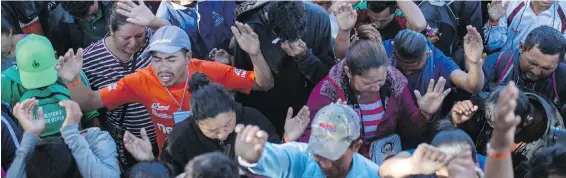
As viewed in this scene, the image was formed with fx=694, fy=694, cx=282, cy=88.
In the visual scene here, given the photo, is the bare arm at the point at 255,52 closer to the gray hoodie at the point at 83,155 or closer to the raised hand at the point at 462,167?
the gray hoodie at the point at 83,155

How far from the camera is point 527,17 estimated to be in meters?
4.33

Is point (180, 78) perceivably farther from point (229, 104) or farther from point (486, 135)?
point (486, 135)

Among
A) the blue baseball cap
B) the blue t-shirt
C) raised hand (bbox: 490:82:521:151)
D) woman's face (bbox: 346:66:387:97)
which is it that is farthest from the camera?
the blue t-shirt

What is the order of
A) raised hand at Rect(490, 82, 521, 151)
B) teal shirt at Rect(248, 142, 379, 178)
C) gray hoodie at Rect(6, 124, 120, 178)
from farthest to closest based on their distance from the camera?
gray hoodie at Rect(6, 124, 120, 178), teal shirt at Rect(248, 142, 379, 178), raised hand at Rect(490, 82, 521, 151)

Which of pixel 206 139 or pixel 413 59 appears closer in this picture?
pixel 206 139

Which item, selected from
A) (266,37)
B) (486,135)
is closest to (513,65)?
(486,135)

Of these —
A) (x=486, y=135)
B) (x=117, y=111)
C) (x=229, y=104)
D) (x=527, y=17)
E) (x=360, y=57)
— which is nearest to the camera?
(x=229, y=104)

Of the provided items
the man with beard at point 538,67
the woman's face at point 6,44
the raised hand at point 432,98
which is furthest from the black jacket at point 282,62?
the woman's face at point 6,44

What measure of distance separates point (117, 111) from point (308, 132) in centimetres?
102

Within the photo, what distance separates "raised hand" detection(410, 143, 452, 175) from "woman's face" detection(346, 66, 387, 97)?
694mm

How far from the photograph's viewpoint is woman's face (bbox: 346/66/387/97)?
9.90 ft

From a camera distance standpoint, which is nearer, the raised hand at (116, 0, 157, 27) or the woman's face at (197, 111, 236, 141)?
the woman's face at (197, 111, 236, 141)

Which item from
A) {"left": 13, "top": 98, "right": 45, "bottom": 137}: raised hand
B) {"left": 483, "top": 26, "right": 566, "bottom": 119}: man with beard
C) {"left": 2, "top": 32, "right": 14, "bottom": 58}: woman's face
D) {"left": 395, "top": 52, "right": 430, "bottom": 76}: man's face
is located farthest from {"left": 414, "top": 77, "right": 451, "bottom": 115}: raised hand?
{"left": 2, "top": 32, "right": 14, "bottom": 58}: woman's face

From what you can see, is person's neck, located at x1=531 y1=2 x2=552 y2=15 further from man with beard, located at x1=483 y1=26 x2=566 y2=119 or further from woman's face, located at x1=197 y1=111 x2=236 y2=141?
woman's face, located at x1=197 y1=111 x2=236 y2=141
